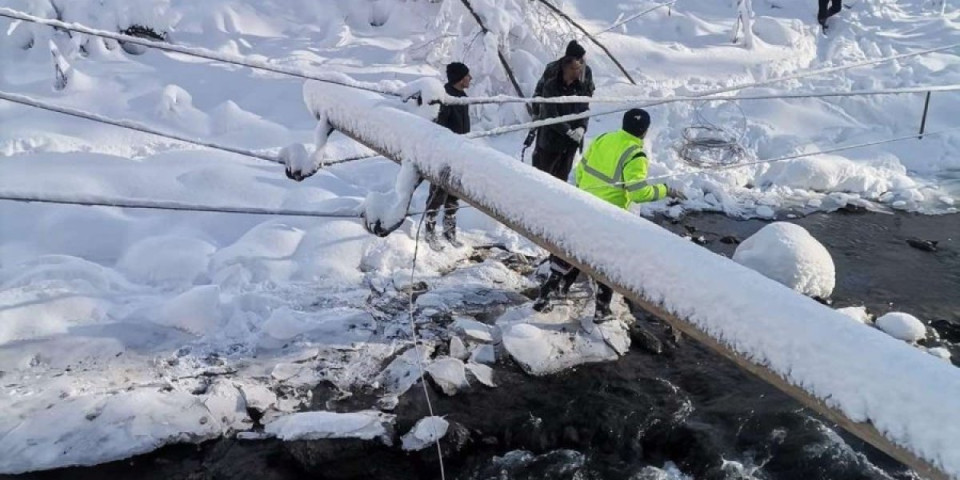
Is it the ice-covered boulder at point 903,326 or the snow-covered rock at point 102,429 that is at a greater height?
the snow-covered rock at point 102,429

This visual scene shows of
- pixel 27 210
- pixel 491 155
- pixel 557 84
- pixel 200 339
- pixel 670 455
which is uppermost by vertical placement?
pixel 491 155

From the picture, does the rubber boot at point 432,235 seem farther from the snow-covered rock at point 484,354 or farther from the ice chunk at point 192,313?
the ice chunk at point 192,313

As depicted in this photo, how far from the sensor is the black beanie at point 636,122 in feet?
16.6

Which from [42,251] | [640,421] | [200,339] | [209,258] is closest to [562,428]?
[640,421]

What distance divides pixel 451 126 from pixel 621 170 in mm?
1901

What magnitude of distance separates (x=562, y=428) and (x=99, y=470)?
3032mm

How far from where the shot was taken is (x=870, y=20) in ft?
52.3

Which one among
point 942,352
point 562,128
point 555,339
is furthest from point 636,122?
point 942,352

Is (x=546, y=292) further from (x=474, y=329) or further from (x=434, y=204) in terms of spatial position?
(x=434, y=204)

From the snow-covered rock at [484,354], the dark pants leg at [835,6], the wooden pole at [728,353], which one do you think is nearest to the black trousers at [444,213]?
the snow-covered rock at [484,354]

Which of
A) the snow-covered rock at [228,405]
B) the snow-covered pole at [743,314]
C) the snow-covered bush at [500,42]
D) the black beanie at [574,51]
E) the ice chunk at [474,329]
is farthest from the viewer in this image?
the snow-covered bush at [500,42]

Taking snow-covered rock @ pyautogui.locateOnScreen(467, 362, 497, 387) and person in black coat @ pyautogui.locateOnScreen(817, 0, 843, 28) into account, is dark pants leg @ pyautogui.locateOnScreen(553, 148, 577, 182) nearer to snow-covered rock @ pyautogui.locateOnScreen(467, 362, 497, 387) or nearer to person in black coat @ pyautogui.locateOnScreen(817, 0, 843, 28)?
snow-covered rock @ pyautogui.locateOnScreen(467, 362, 497, 387)

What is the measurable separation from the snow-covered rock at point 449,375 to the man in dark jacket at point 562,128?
2135 millimetres

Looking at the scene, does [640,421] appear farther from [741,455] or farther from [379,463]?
[379,463]
